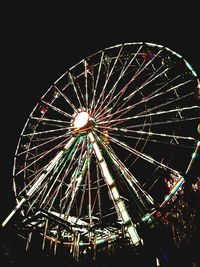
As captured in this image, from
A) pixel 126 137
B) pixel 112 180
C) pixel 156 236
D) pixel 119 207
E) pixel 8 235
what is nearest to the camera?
pixel 8 235

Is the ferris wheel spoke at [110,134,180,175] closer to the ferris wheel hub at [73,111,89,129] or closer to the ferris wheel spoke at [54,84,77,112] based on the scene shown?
the ferris wheel hub at [73,111,89,129]

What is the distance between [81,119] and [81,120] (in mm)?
51

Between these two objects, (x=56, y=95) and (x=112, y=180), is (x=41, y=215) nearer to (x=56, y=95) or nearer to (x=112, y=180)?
(x=112, y=180)

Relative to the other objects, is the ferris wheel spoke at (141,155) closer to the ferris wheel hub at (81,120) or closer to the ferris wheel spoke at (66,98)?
the ferris wheel hub at (81,120)

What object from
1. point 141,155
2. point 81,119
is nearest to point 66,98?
point 81,119

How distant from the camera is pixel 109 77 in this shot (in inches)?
447

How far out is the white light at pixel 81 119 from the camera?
32.8 feet

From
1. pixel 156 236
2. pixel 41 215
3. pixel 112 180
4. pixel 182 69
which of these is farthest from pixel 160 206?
pixel 182 69

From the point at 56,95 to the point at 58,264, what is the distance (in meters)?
7.21

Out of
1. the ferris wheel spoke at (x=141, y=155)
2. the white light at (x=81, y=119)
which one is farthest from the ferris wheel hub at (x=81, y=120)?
the ferris wheel spoke at (x=141, y=155)

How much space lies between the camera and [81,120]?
10.2 m

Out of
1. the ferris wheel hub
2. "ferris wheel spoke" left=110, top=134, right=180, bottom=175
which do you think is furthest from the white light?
"ferris wheel spoke" left=110, top=134, right=180, bottom=175

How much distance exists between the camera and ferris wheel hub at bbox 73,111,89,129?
9.97m

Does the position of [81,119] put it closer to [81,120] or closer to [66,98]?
[81,120]
